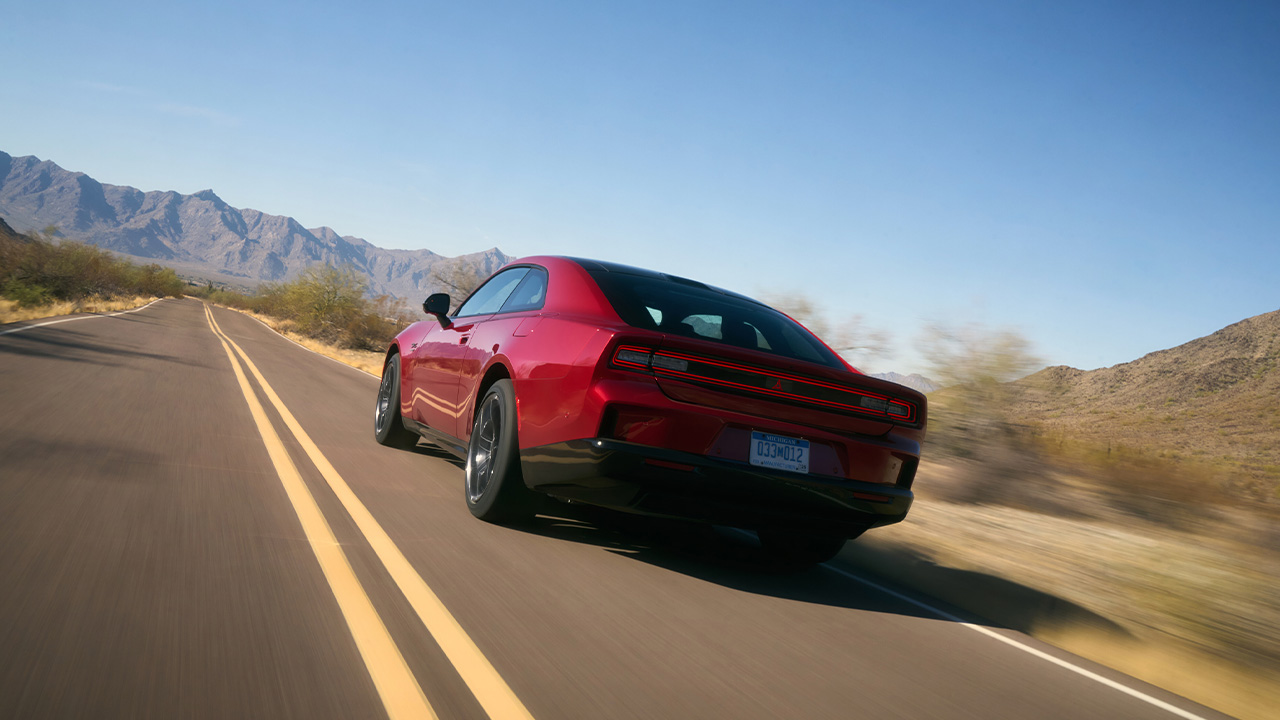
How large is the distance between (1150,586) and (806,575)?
6.19 feet

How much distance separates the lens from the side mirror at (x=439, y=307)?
6.22 metres

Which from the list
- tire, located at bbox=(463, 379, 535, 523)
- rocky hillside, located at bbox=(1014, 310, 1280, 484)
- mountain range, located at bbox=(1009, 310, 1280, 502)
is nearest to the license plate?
tire, located at bbox=(463, 379, 535, 523)

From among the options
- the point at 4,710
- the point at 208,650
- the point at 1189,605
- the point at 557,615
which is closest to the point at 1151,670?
the point at 1189,605

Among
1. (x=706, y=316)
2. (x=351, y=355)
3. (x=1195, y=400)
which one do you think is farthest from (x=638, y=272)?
(x=1195, y=400)

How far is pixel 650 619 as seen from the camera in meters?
3.38

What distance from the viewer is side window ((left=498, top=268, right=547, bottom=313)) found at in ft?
16.2

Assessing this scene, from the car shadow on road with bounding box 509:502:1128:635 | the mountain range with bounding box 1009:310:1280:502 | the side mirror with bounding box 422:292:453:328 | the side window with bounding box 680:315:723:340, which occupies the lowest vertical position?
the car shadow on road with bounding box 509:502:1128:635

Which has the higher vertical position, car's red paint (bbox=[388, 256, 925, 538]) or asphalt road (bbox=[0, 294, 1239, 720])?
car's red paint (bbox=[388, 256, 925, 538])

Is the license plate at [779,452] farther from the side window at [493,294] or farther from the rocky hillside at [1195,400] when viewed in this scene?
the rocky hillside at [1195,400]

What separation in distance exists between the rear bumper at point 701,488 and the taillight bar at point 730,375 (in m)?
0.37

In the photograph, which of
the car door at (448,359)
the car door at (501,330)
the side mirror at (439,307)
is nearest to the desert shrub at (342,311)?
the car door at (448,359)

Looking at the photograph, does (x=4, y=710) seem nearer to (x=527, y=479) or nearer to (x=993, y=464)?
(x=527, y=479)

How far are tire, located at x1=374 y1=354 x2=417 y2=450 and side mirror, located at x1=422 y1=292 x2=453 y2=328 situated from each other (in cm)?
106

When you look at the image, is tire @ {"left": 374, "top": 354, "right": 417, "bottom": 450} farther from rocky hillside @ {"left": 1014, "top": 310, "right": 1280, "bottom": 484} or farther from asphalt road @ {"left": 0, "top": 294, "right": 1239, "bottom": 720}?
rocky hillside @ {"left": 1014, "top": 310, "right": 1280, "bottom": 484}
